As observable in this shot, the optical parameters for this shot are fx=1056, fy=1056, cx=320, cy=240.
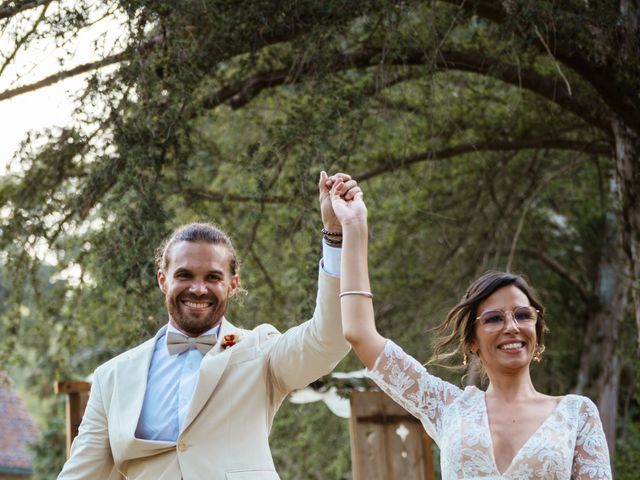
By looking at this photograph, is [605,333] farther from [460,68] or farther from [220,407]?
[220,407]

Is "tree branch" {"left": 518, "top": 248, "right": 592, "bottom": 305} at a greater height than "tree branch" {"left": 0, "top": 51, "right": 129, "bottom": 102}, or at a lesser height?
greater

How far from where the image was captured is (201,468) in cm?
313

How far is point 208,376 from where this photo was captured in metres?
3.25

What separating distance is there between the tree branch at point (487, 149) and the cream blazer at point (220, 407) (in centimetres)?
520

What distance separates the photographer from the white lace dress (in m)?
2.96

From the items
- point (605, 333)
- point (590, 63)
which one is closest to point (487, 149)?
point (590, 63)

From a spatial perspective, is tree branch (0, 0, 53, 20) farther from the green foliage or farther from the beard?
the beard

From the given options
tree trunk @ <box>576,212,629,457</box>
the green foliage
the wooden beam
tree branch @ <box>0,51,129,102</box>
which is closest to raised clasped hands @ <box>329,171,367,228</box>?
the green foliage

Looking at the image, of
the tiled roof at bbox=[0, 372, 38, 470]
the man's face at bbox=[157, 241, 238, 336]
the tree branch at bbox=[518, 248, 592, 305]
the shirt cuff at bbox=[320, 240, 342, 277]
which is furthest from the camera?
the tiled roof at bbox=[0, 372, 38, 470]

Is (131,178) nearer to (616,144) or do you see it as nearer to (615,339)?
(616,144)

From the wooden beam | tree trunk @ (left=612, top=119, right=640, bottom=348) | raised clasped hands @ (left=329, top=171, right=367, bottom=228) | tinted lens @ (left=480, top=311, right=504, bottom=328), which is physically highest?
tree trunk @ (left=612, top=119, right=640, bottom=348)

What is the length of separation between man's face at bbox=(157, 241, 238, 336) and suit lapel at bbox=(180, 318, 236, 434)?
0.10 metres

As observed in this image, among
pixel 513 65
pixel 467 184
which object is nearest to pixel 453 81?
pixel 467 184

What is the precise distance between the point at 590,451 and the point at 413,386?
545 millimetres
